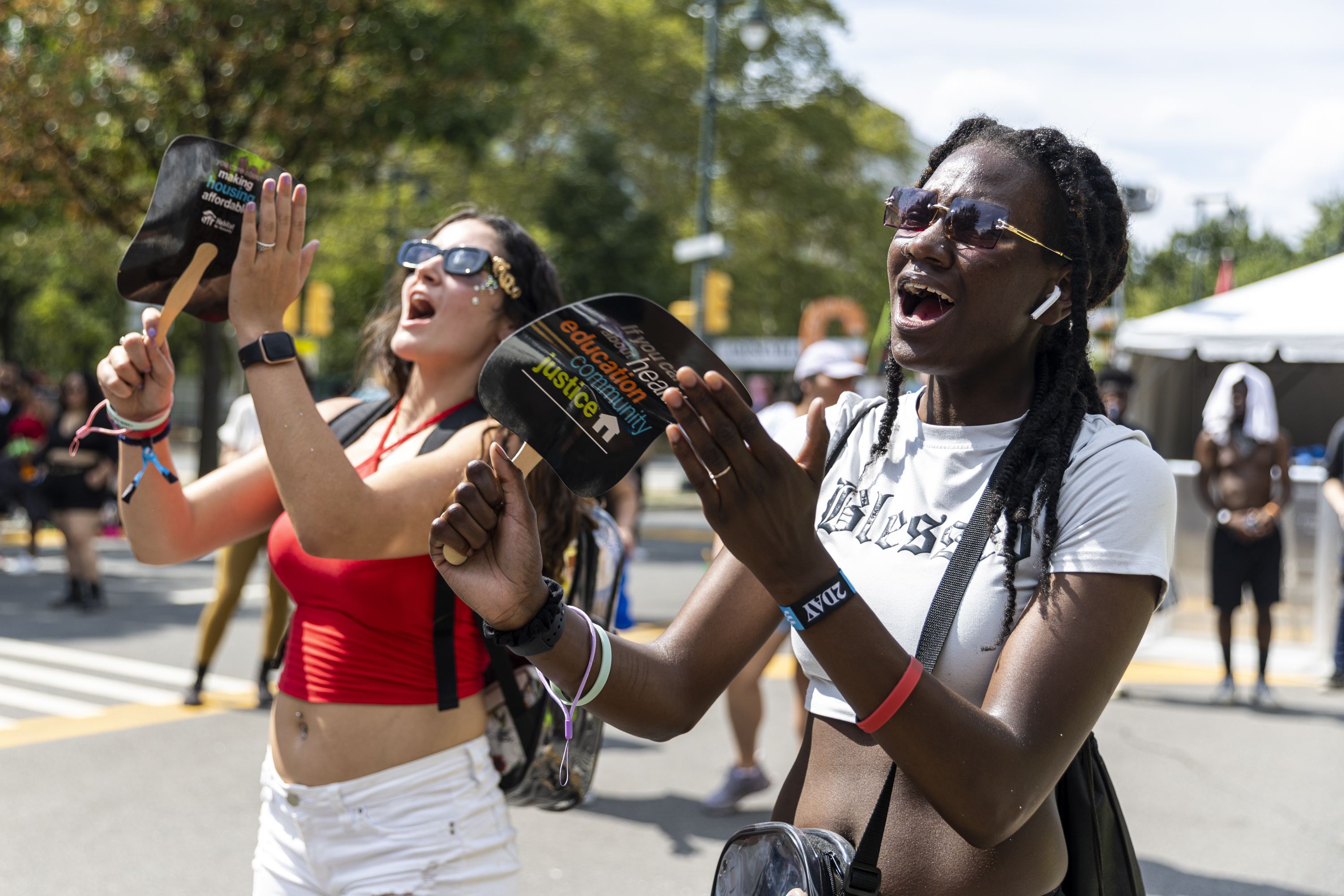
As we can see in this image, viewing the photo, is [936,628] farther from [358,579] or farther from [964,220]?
[358,579]

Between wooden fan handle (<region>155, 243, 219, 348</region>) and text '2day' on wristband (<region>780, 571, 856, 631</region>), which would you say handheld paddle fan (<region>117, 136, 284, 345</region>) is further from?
text '2day' on wristband (<region>780, 571, 856, 631</region>)

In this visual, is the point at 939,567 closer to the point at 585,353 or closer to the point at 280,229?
the point at 585,353

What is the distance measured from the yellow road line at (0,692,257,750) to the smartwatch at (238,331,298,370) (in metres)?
5.30

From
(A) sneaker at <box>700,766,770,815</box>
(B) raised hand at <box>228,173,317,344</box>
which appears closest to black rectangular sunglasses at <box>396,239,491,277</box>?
(B) raised hand at <box>228,173,317,344</box>

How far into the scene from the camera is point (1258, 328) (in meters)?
10.8

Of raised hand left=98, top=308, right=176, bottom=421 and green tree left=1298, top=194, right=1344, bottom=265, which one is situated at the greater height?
green tree left=1298, top=194, right=1344, bottom=265

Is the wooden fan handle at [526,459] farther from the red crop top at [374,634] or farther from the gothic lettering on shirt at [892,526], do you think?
the red crop top at [374,634]

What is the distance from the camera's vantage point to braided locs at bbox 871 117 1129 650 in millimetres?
1632

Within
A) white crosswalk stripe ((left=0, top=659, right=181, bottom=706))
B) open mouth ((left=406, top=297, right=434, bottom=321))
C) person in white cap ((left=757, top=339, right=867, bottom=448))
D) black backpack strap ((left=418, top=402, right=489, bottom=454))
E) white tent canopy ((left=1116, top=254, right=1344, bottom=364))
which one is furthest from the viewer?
white tent canopy ((left=1116, top=254, right=1344, bottom=364))

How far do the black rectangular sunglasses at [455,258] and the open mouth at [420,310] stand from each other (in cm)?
8

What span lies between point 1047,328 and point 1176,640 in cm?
979

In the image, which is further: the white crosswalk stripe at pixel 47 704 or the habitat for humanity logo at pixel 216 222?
the white crosswalk stripe at pixel 47 704

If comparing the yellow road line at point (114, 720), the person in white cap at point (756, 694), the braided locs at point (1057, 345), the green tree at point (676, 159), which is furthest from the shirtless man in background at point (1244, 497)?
the green tree at point (676, 159)

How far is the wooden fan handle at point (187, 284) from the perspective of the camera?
224 cm
